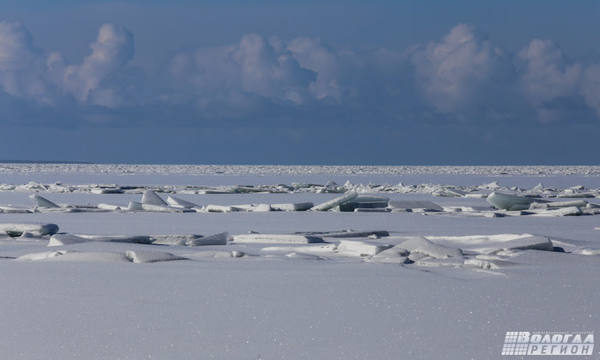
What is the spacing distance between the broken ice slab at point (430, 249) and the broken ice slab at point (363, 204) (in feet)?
17.7

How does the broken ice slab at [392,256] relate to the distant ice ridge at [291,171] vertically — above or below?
above

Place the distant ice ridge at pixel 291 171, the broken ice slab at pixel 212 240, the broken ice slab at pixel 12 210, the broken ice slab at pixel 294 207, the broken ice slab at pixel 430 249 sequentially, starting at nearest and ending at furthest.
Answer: the broken ice slab at pixel 430 249 → the broken ice slab at pixel 212 240 → the broken ice slab at pixel 12 210 → the broken ice slab at pixel 294 207 → the distant ice ridge at pixel 291 171

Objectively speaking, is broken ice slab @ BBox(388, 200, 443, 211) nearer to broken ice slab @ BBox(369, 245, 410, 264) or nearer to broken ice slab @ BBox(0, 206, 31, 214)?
broken ice slab @ BBox(0, 206, 31, 214)

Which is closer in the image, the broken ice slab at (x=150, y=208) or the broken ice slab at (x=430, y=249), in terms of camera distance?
the broken ice slab at (x=430, y=249)

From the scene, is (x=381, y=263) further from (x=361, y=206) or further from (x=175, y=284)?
(x=361, y=206)

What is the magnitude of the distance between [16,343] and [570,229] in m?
5.62

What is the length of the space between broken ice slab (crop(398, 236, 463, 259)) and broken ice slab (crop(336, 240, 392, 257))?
0.14m

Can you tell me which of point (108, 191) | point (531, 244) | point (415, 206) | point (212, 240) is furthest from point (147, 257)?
point (108, 191)

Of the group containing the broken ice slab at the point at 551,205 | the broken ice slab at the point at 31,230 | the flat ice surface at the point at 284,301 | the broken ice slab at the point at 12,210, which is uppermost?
the flat ice surface at the point at 284,301

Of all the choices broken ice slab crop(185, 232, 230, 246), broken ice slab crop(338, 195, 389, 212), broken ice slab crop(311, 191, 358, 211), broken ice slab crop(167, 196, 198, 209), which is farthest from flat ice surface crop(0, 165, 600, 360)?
broken ice slab crop(167, 196, 198, 209)

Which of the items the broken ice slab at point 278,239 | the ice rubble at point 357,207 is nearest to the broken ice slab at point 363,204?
the ice rubble at point 357,207

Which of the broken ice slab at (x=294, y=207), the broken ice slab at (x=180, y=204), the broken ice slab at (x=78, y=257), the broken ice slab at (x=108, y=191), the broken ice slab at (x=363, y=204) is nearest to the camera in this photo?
the broken ice slab at (x=78, y=257)

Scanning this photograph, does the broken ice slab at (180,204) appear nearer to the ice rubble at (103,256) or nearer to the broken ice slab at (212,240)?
the broken ice slab at (212,240)

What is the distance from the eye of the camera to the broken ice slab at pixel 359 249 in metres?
4.41
